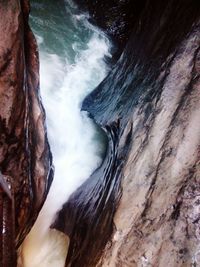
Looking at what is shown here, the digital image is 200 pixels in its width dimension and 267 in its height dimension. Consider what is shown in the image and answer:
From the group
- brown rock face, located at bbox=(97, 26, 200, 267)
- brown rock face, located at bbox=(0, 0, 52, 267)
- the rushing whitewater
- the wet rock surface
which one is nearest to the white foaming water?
the rushing whitewater

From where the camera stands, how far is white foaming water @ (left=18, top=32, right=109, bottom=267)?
4496mm

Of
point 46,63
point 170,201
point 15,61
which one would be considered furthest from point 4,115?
point 46,63

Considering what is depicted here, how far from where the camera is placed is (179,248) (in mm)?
2512

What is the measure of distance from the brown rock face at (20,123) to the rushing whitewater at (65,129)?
455 mm

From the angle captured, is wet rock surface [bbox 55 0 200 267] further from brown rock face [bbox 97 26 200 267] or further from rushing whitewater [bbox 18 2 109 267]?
rushing whitewater [bbox 18 2 109 267]

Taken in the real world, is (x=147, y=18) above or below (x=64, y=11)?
above

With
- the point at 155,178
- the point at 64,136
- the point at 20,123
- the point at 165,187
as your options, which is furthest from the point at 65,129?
the point at 165,187

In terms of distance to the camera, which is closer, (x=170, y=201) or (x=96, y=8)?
(x=170, y=201)

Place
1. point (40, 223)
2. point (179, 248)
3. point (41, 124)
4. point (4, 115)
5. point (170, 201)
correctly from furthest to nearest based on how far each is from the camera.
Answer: point (40, 223)
point (41, 124)
point (4, 115)
point (170, 201)
point (179, 248)

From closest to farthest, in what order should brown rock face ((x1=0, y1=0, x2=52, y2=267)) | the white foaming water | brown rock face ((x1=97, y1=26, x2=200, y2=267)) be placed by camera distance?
brown rock face ((x1=97, y1=26, x2=200, y2=267)), brown rock face ((x1=0, y1=0, x2=52, y2=267)), the white foaming water

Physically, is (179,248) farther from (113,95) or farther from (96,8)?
(96,8)

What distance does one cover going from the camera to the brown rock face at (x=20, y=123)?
10.8 ft

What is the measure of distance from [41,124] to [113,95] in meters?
2.20

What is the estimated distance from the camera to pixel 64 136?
6391mm
